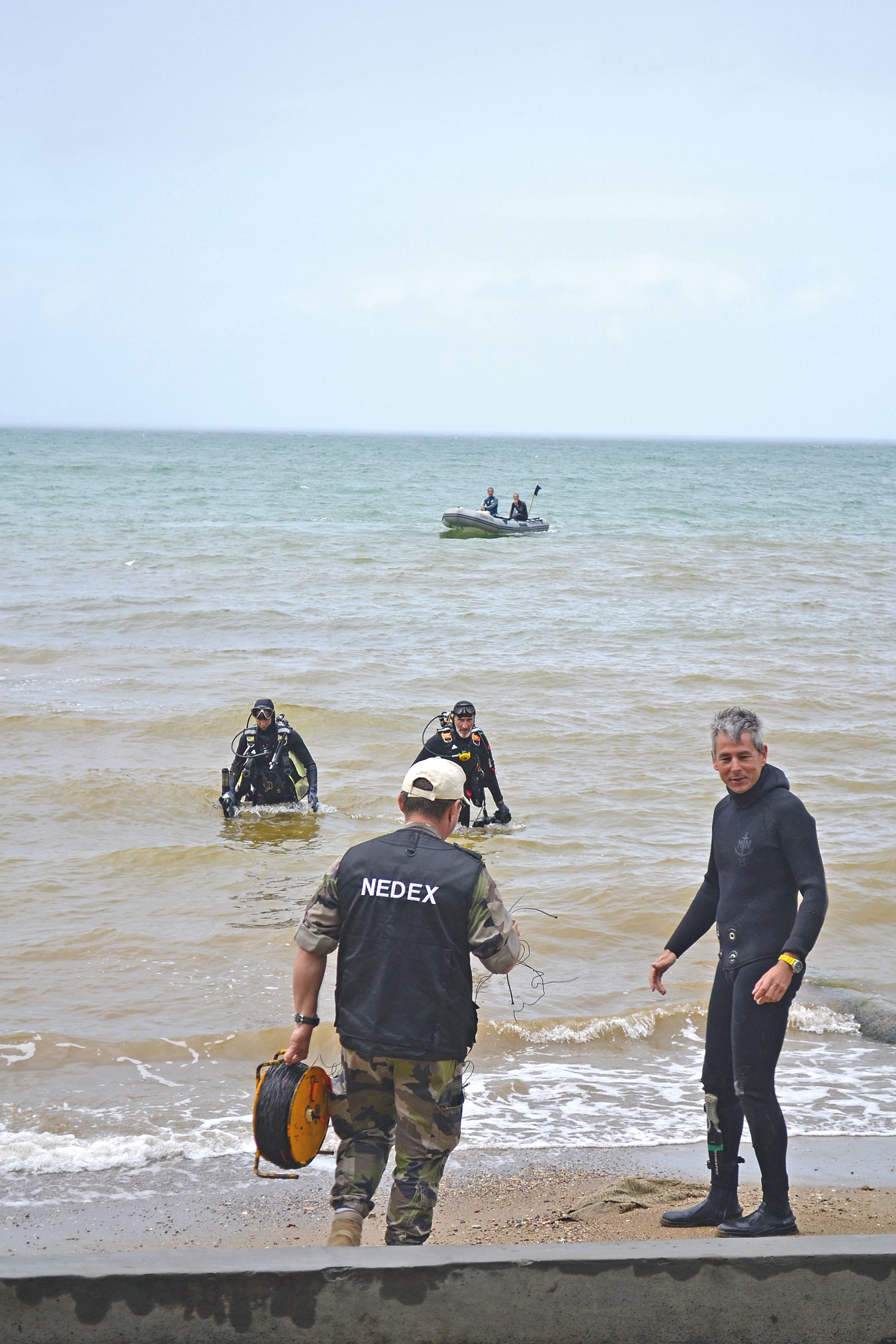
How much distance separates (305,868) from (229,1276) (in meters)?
7.24

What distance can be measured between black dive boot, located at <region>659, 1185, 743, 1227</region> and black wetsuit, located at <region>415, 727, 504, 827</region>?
18.6 feet

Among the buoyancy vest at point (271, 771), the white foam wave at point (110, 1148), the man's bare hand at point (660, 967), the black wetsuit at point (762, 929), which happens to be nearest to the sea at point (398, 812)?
the white foam wave at point (110, 1148)

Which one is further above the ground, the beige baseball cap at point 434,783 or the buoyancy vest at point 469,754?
the beige baseball cap at point 434,783

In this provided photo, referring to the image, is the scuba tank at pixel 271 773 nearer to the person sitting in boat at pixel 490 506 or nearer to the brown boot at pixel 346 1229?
the brown boot at pixel 346 1229

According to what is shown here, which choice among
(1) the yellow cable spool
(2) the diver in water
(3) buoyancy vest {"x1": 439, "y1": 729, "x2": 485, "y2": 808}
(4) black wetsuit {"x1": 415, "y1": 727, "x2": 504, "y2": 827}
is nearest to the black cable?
(1) the yellow cable spool

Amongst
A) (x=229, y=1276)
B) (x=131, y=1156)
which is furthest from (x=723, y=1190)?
(x=131, y=1156)

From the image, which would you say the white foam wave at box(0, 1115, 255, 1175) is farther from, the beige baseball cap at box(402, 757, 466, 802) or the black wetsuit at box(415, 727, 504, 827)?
the black wetsuit at box(415, 727, 504, 827)

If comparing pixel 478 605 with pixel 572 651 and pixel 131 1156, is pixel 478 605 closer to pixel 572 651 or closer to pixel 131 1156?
pixel 572 651

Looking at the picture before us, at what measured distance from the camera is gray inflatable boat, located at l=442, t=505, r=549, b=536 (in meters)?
38.8

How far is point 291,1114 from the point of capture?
3414 millimetres

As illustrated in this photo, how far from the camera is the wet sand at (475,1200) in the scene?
4270 millimetres

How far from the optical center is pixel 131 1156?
505 centimetres

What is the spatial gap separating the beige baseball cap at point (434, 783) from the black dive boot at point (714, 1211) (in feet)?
5.74

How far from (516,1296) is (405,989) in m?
0.87
